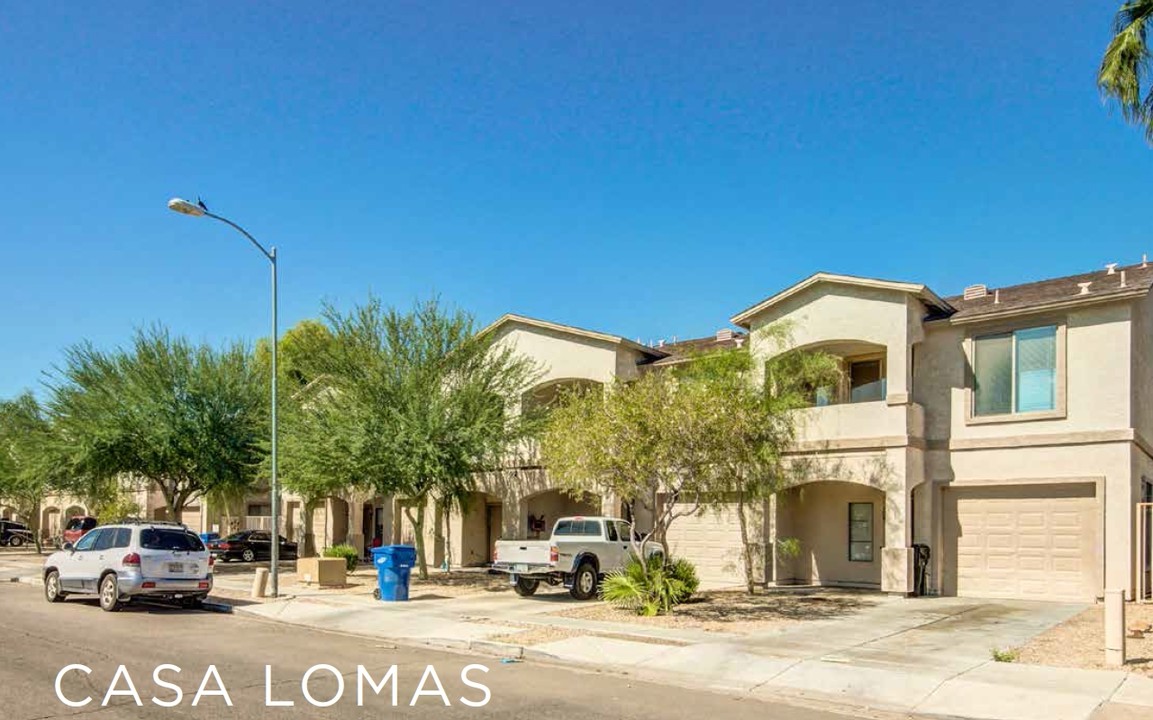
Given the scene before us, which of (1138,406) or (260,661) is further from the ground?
(1138,406)

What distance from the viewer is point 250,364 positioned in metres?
33.0

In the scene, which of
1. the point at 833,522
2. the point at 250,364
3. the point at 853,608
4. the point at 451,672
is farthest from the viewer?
the point at 250,364

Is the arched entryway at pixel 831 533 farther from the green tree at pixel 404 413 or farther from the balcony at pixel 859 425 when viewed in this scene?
the green tree at pixel 404 413

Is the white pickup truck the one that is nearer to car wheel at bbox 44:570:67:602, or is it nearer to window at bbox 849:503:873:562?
window at bbox 849:503:873:562

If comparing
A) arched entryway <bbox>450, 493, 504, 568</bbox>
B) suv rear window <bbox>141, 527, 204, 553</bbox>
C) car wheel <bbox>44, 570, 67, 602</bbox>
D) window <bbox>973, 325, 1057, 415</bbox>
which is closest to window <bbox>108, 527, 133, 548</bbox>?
suv rear window <bbox>141, 527, 204, 553</bbox>

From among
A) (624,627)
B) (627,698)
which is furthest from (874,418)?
(627,698)

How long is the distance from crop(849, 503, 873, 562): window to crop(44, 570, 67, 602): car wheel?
1911 cm

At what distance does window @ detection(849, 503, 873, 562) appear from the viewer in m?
24.9

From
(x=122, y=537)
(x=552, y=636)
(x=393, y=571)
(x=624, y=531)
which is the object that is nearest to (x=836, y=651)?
(x=552, y=636)

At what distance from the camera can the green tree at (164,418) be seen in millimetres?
29656

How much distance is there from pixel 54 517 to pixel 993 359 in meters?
58.2

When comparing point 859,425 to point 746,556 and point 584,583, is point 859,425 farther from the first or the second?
point 584,583

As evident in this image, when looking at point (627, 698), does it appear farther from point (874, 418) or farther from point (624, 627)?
point (874, 418)

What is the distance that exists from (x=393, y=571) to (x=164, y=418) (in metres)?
12.7
